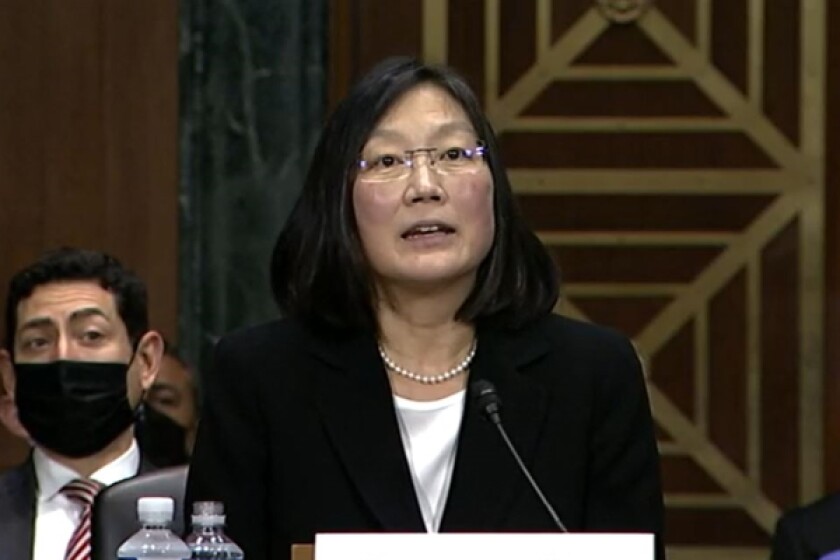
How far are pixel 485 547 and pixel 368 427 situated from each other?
0.74 m

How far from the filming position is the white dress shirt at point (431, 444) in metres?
3.58

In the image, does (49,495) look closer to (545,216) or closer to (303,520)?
(303,520)

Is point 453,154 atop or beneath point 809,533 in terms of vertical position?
atop

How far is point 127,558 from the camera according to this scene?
3156 millimetres

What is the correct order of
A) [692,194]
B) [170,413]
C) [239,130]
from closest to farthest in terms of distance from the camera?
1. [170,413]
2. [239,130]
3. [692,194]

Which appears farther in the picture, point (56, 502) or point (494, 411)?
point (56, 502)

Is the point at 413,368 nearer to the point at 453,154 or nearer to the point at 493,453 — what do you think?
the point at 493,453

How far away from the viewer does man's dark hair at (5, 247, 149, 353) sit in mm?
4941

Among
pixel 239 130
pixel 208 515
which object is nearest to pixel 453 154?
pixel 208 515

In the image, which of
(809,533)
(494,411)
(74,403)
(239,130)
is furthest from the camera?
(239,130)

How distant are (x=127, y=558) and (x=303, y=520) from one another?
45cm

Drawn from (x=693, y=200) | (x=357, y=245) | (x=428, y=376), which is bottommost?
(x=428, y=376)

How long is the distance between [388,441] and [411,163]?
43 cm

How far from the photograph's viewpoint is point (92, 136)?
7113 millimetres
